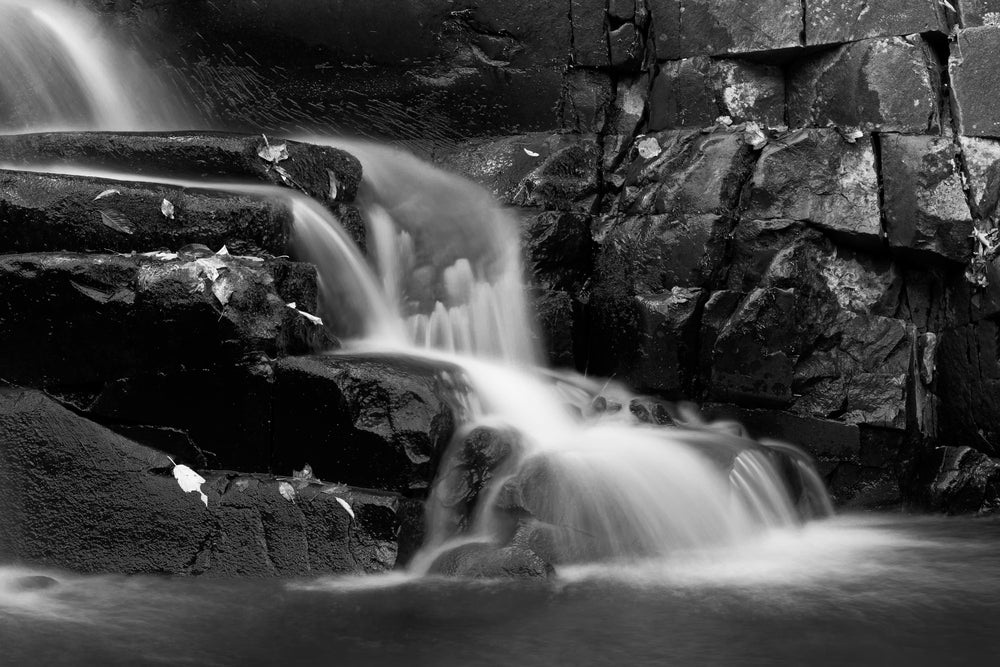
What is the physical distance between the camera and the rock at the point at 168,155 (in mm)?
7312

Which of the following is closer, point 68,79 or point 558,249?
point 558,249

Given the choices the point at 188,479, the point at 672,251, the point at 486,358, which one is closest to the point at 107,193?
the point at 188,479

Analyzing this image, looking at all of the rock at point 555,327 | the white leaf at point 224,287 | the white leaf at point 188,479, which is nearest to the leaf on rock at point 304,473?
the white leaf at point 188,479

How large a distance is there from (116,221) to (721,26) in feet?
17.3

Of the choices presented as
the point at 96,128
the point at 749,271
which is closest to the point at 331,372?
the point at 749,271

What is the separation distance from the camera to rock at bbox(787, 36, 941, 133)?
8.03 m

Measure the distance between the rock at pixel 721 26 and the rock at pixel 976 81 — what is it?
1.25 metres

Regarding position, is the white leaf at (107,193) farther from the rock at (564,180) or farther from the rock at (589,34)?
the rock at (589,34)

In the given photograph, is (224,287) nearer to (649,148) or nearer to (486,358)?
(486,358)

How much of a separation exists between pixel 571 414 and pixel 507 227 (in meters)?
1.90

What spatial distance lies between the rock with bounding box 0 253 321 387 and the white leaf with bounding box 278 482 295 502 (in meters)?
0.74

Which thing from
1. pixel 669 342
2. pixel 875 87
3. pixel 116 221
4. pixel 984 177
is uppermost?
pixel 875 87

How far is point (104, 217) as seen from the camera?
6180 millimetres

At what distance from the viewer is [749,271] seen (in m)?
8.04
